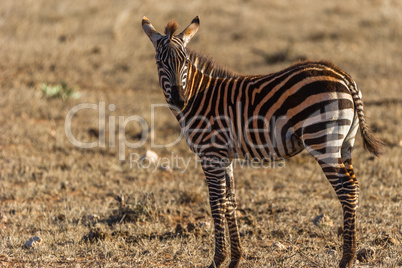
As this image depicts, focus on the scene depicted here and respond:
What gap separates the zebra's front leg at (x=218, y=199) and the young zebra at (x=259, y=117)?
11 millimetres

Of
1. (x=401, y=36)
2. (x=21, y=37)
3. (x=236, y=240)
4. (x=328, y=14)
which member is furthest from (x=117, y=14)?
(x=236, y=240)

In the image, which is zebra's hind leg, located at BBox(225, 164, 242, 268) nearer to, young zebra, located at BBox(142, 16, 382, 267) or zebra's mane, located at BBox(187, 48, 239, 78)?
young zebra, located at BBox(142, 16, 382, 267)

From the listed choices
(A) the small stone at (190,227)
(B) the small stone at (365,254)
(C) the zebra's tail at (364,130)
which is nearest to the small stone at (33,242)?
(A) the small stone at (190,227)

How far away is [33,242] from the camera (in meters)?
5.93

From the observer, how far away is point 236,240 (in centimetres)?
553

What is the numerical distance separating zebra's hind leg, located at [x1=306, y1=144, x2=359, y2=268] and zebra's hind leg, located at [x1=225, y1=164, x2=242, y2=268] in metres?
1.11

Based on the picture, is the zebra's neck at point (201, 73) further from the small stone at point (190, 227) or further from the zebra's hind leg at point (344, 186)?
the small stone at point (190, 227)

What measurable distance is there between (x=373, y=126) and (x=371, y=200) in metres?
3.75

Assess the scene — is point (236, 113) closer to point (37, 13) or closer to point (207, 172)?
point (207, 172)

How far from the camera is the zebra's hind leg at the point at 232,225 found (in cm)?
548

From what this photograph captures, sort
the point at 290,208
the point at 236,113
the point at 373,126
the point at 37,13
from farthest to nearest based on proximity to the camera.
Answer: the point at 37,13 → the point at 373,126 → the point at 290,208 → the point at 236,113

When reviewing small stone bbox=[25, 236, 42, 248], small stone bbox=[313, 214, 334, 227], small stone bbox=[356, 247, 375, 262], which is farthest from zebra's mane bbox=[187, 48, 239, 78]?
small stone bbox=[25, 236, 42, 248]

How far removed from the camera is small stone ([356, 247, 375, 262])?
211 inches

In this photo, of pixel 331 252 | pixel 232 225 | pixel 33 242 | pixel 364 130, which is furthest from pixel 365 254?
pixel 33 242
